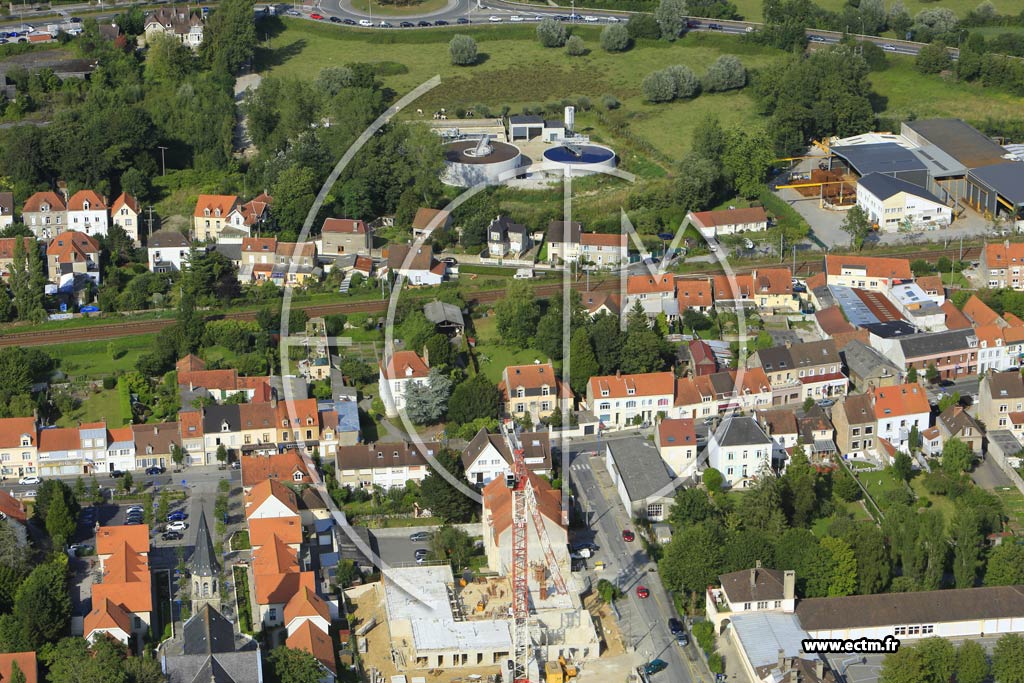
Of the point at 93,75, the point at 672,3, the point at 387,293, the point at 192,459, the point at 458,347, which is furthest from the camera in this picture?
the point at 672,3

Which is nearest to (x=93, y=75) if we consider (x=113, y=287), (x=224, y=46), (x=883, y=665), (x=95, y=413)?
(x=224, y=46)

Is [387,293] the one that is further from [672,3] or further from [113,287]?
[672,3]

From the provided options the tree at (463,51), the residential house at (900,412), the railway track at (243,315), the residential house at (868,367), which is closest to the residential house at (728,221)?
the railway track at (243,315)

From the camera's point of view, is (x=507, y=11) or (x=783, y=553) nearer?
(x=783, y=553)

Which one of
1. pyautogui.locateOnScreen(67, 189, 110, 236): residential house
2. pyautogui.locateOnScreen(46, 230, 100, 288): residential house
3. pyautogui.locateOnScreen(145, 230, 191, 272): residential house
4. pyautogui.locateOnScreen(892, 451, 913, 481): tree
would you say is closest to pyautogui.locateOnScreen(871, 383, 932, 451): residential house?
pyautogui.locateOnScreen(892, 451, 913, 481): tree

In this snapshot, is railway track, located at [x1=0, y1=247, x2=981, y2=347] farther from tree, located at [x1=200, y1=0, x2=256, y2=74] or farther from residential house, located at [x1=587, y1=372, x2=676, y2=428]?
tree, located at [x1=200, y1=0, x2=256, y2=74]

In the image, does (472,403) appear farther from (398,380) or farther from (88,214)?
(88,214)
